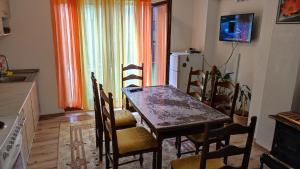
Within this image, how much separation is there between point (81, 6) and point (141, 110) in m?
2.52

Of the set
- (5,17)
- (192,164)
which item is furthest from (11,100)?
(192,164)

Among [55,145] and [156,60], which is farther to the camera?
[156,60]

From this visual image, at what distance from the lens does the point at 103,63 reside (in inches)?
170

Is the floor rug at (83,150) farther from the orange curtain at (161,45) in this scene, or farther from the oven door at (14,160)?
the orange curtain at (161,45)

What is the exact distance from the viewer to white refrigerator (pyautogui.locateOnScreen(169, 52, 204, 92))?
4.51m

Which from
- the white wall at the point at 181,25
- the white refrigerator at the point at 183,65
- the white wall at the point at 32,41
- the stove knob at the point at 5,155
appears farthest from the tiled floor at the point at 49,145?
the white wall at the point at 181,25

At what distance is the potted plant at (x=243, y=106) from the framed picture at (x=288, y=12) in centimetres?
141

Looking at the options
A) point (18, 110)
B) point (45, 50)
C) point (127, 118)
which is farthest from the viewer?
point (45, 50)

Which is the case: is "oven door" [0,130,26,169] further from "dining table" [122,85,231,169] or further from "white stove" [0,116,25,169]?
"dining table" [122,85,231,169]

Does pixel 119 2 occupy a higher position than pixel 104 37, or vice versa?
pixel 119 2

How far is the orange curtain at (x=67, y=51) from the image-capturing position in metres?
3.86

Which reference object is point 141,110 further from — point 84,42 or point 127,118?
point 84,42

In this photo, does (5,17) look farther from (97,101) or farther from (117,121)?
(117,121)

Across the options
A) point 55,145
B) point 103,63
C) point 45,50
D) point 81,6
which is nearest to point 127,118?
point 55,145
